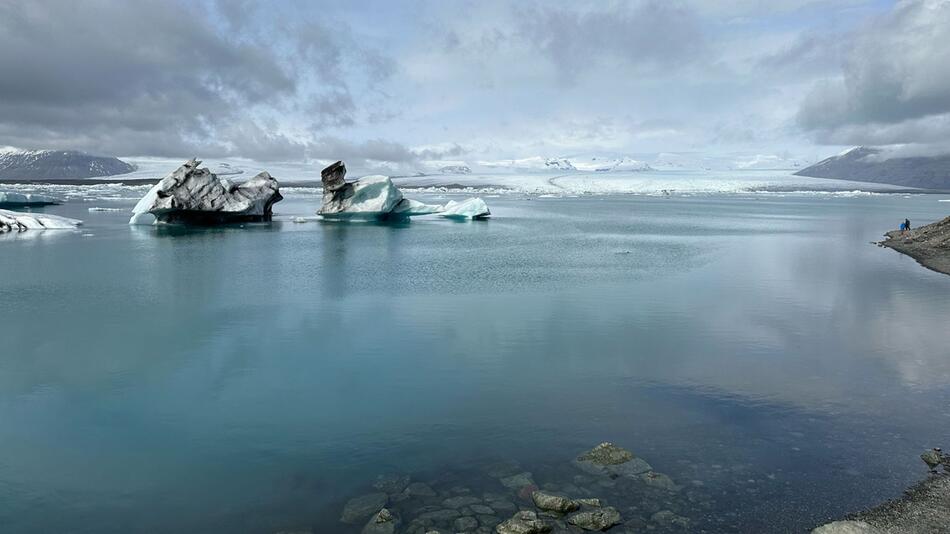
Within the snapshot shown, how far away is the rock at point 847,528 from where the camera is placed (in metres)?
4.58

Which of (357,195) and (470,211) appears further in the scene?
(470,211)

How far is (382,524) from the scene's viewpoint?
5.03 m

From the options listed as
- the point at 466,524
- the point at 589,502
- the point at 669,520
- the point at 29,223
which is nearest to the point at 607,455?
the point at 589,502

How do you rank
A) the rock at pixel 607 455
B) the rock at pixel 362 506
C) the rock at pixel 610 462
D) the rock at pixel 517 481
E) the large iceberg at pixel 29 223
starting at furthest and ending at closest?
the large iceberg at pixel 29 223 < the rock at pixel 607 455 < the rock at pixel 610 462 < the rock at pixel 517 481 < the rock at pixel 362 506

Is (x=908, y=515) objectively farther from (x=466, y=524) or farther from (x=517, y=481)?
(x=466, y=524)

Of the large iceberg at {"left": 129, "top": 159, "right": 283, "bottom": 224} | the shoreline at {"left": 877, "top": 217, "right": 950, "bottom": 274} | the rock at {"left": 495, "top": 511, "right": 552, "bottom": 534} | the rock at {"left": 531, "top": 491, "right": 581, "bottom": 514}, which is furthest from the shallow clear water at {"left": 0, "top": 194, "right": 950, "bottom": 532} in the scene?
the large iceberg at {"left": 129, "top": 159, "right": 283, "bottom": 224}

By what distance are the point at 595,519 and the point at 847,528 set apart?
5.68 ft

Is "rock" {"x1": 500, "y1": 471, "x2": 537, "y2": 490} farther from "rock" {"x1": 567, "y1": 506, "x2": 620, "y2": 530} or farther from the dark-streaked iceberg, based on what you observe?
the dark-streaked iceberg

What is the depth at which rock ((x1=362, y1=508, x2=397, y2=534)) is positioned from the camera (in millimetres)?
4949

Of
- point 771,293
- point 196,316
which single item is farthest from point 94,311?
point 771,293

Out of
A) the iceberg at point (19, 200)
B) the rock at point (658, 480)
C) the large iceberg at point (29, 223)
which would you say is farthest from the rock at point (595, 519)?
the iceberg at point (19, 200)

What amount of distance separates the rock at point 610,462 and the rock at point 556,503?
70 centimetres

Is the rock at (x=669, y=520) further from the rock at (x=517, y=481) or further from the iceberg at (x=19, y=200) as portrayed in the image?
the iceberg at (x=19, y=200)

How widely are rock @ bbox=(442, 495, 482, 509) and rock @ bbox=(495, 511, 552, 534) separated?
0.43 metres
